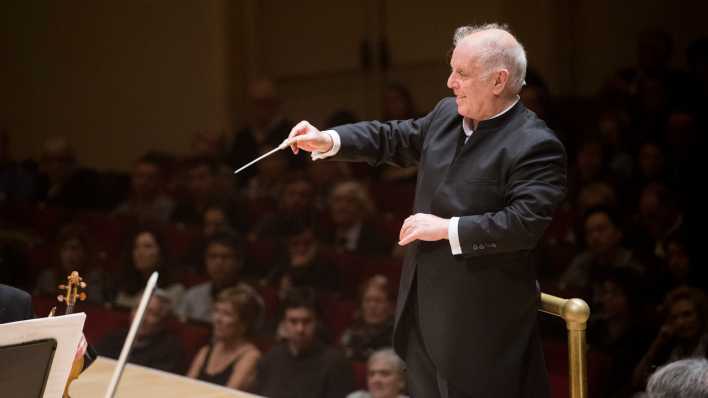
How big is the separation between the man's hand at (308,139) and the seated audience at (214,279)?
2450 millimetres

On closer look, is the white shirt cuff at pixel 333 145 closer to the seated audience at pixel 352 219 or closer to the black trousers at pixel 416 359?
the black trousers at pixel 416 359

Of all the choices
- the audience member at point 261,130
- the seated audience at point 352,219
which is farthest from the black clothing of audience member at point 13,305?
the audience member at point 261,130

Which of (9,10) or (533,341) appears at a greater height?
(9,10)

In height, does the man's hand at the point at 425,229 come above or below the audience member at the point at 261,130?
below

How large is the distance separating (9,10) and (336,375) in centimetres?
495

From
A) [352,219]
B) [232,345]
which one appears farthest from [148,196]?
[232,345]

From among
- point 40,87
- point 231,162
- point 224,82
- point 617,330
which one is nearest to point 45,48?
point 40,87

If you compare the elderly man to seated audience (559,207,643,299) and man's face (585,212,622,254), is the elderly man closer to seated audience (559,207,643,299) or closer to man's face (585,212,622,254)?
seated audience (559,207,643,299)

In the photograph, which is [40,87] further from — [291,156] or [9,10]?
[291,156]

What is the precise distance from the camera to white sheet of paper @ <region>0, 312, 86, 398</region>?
195 cm

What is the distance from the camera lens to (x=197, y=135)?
643cm

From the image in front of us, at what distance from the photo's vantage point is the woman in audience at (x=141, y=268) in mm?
4996

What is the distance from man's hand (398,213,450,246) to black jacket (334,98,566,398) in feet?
0.12

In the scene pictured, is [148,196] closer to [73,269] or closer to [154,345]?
[73,269]
